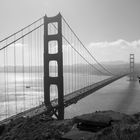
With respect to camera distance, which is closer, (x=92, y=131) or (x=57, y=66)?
(x=92, y=131)

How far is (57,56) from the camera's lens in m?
25.4

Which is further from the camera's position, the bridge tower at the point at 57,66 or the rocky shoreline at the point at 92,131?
the bridge tower at the point at 57,66

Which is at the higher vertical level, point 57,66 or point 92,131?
point 57,66

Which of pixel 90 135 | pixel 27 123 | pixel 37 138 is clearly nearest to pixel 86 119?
pixel 90 135

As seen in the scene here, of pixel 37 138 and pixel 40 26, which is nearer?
pixel 37 138

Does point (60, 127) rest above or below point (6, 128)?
above

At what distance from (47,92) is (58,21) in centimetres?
879

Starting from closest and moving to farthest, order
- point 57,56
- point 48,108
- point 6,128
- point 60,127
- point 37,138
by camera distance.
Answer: point 37,138, point 60,127, point 6,128, point 48,108, point 57,56

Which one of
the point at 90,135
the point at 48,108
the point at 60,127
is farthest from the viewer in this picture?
the point at 48,108

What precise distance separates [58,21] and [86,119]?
20.0m

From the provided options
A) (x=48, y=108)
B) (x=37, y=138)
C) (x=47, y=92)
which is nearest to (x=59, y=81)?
(x=47, y=92)

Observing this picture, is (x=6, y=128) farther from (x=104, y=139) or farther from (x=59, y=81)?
(x=59, y=81)

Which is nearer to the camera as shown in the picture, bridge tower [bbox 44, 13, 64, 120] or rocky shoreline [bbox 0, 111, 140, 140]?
rocky shoreline [bbox 0, 111, 140, 140]

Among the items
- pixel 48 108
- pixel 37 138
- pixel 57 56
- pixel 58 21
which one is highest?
pixel 58 21
